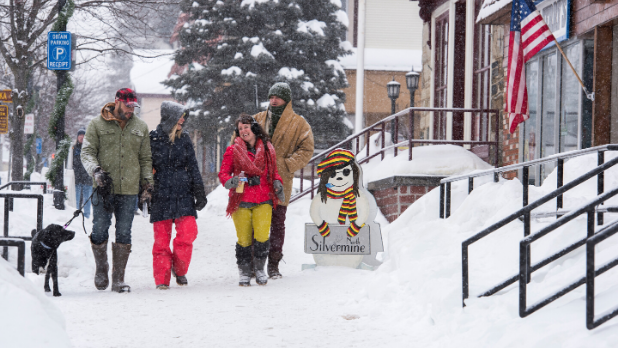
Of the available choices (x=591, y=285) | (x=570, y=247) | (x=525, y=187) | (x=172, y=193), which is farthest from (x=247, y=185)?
(x=591, y=285)

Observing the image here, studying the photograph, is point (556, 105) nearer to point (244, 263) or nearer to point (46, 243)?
point (244, 263)

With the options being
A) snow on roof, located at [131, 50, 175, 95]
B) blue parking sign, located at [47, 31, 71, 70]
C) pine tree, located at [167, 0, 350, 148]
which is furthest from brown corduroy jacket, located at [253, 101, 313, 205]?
snow on roof, located at [131, 50, 175, 95]

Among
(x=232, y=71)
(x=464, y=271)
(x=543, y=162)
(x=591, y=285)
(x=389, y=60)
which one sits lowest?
(x=464, y=271)

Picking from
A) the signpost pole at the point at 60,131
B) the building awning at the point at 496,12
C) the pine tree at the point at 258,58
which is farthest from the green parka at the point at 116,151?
the pine tree at the point at 258,58

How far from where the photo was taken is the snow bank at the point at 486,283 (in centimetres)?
391

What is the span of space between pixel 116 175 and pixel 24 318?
10.7 ft

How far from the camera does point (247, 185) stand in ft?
22.6

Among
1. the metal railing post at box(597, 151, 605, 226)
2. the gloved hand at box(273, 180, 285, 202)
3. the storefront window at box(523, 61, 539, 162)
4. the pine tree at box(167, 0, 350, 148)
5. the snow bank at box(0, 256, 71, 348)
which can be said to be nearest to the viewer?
the snow bank at box(0, 256, 71, 348)

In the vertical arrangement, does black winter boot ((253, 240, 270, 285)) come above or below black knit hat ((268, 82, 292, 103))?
below

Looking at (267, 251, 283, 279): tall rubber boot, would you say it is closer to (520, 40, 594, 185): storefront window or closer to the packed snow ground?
the packed snow ground

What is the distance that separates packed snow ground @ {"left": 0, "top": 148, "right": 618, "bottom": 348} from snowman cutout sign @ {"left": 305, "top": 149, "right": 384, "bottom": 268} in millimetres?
225

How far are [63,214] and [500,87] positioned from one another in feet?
23.8

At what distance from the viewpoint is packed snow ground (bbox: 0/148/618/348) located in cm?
413

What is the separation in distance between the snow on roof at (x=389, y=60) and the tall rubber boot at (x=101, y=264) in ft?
76.3
